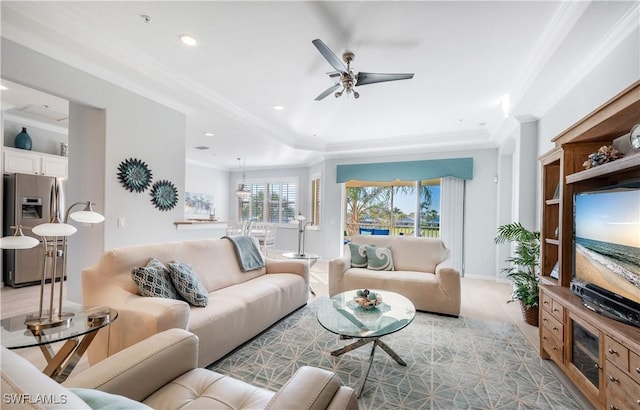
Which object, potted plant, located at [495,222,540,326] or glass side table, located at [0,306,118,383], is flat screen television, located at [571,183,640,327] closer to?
potted plant, located at [495,222,540,326]

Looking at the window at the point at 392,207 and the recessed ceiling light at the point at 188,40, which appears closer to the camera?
the recessed ceiling light at the point at 188,40

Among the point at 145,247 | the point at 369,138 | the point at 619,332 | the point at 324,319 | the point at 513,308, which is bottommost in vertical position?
the point at 513,308

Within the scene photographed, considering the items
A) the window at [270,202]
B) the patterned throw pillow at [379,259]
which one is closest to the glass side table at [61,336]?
the patterned throw pillow at [379,259]

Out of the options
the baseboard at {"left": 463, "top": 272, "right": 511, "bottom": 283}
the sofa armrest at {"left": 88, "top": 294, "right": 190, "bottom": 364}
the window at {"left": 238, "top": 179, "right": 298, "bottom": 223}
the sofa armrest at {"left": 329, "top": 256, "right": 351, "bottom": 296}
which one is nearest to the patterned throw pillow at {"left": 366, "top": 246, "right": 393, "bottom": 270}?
the sofa armrest at {"left": 329, "top": 256, "right": 351, "bottom": 296}

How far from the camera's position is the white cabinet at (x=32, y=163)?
436 cm

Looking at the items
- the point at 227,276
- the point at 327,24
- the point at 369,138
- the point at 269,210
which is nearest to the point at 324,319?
the point at 227,276

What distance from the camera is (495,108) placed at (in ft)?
13.1

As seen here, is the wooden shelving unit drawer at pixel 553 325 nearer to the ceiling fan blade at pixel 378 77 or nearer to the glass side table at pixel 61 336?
the ceiling fan blade at pixel 378 77

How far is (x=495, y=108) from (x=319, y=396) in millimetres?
4357

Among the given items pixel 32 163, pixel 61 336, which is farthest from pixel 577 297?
pixel 32 163

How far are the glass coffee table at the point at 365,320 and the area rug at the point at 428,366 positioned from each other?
12 centimetres

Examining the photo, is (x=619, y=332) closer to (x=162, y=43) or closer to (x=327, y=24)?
(x=327, y=24)

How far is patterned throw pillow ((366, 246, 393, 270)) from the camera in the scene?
156 inches

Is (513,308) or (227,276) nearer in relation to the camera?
(227,276)
